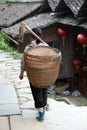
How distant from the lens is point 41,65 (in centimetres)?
592

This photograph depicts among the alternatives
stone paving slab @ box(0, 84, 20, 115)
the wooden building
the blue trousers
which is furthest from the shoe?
the wooden building

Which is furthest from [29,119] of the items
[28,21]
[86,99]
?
[28,21]

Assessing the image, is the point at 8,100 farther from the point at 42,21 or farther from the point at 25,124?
the point at 42,21

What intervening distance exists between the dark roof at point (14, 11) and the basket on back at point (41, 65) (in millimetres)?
12774

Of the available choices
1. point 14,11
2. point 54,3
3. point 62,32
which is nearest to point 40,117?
point 62,32

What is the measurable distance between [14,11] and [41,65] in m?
13.6

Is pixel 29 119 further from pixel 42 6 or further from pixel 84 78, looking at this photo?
pixel 42 6

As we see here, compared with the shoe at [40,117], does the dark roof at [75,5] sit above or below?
below

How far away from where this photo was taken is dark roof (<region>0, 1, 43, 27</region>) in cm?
1884

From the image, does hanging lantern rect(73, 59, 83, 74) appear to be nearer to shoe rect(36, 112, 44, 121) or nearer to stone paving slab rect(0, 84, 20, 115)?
stone paving slab rect(0, 84, 20, 115)

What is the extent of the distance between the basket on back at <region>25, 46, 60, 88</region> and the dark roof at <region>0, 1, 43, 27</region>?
41.9 ft

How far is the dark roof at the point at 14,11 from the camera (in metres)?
18.8

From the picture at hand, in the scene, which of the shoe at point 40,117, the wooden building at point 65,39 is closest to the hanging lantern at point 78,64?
the wooden building at point 65,39

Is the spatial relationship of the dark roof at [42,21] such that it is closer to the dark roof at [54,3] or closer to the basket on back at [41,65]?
the dark roof at [54,3]
